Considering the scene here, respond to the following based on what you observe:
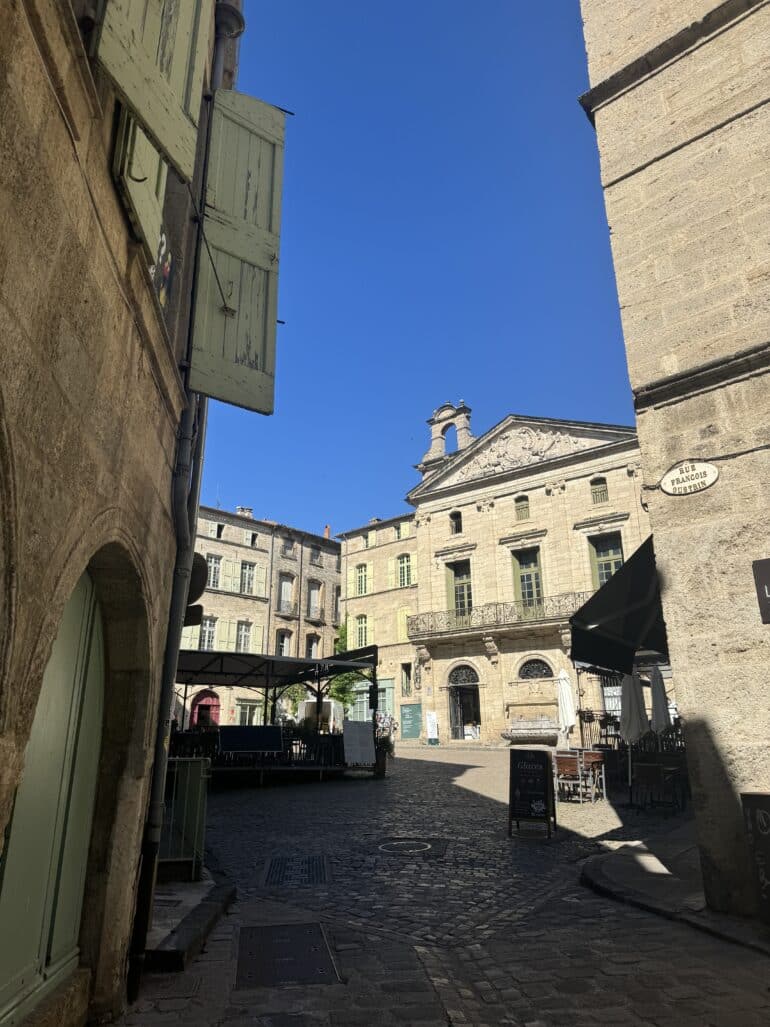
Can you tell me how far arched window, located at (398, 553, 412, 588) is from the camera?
118 ft

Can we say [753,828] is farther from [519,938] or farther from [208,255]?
[208,255]

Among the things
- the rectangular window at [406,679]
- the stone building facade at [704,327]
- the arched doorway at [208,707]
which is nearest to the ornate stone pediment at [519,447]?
the rectangular window at [406,679]

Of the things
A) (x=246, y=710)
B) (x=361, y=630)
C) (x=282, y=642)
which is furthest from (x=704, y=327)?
(x=282, y=642)

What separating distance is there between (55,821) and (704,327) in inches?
229

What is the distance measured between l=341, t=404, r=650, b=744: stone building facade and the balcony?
0.17ft

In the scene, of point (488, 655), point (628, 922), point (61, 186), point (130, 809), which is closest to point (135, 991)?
point (130, 809)

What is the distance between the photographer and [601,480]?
94.4 feet

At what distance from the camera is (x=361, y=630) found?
36719 millimetres

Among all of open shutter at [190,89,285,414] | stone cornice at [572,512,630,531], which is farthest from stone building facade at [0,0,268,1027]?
stone cornice at [572,512,630,531]

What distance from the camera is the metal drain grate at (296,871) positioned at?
6201mm

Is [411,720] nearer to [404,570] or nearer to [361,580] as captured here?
[404,570]

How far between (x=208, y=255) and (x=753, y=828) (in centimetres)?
536

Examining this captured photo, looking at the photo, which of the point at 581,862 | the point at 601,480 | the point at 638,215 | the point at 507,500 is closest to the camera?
the point at 638,215

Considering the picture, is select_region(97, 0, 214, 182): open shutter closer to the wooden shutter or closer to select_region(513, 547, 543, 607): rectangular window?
select_region(513, 547, 543, 607): rectangular window
